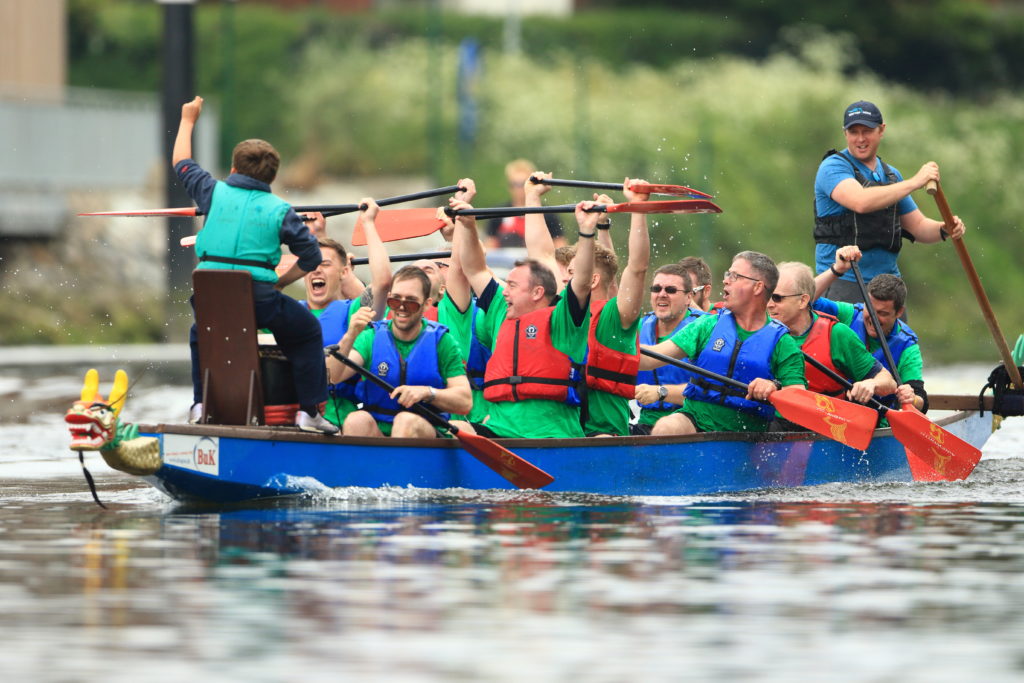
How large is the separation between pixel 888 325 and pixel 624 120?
2170 centimetres

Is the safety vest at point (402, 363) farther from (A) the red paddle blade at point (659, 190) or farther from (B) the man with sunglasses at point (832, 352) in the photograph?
(B) the man with sunglasses at point (832, 352)

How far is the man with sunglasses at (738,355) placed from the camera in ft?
35.0

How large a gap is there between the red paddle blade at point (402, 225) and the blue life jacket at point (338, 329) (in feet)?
4.75

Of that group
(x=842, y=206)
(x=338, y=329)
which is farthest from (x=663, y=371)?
(x=338, y=329)

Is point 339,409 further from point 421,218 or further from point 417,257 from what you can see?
point 421,218

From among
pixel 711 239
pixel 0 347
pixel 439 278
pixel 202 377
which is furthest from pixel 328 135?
pixel 202 377

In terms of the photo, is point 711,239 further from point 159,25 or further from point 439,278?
point 439,278

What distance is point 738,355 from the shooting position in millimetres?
10797

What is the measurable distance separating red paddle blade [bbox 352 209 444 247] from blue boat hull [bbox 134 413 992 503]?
2568 millimetres

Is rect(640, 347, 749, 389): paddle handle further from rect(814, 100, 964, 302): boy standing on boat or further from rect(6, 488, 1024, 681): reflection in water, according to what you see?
rect(814, 100, 964, 302): boy standing on boat

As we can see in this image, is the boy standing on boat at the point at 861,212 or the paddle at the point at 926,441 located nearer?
the paddle at the point at 926,441

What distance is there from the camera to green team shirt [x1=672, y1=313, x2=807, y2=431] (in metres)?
10.8

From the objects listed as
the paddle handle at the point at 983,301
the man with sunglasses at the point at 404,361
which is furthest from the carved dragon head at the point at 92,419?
the paddle handle at the point at 983,301

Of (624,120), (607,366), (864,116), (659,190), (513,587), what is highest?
(624,120)
